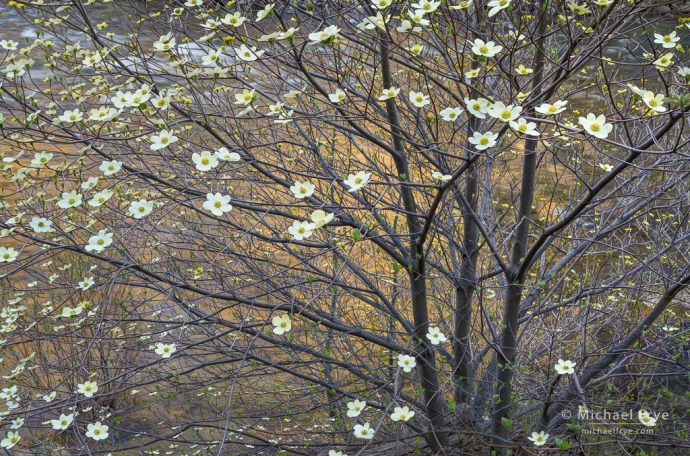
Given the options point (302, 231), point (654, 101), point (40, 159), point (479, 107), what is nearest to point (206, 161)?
point (302, 231)

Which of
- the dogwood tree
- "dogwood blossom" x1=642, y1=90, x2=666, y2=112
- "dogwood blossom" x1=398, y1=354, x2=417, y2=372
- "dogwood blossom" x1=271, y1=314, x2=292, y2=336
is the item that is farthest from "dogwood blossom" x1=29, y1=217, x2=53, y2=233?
"dogwood blossom" x1=642, y1=90, x2=666, y2=112

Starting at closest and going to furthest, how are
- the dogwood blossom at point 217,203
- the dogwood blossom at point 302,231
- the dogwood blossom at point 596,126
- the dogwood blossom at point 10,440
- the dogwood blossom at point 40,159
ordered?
the dogwood blossom at point 596,126
the dogwood blossom at point 302,231
the dogwood blossom at point 217,203
the dogwood blossom at point 40,159
the dogwood blossom at point 10,440

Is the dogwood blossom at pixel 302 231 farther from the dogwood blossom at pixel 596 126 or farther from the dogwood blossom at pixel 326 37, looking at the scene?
the dogwood blossom at pixel 596 126

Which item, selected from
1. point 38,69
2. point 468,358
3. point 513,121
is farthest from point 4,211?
point 38,69

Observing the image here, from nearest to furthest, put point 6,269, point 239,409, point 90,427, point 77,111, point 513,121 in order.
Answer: point 513,121 → point 77,111 → point 90,427 → point 239,409 → point 6,269

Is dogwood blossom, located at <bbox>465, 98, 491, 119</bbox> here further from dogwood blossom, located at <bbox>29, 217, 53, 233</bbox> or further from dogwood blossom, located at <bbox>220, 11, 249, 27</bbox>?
dogwood blossom, located at <bbox>29, 217, 53, 233</bbox>

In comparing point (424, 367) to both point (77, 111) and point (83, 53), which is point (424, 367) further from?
point (83, 53)

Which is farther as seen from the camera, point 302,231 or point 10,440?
point 10,440

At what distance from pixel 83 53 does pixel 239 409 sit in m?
3.02

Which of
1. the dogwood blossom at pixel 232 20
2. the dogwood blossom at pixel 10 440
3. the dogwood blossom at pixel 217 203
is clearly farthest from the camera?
the dogwood blossom at pixel 10 440

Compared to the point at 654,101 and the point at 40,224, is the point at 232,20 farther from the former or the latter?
the point at 654,101

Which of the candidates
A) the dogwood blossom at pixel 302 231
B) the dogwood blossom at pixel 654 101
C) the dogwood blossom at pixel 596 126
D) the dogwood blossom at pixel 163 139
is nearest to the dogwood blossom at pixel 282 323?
the dogwood blossom at pixel 302 231

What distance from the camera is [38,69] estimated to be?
12.1 meters

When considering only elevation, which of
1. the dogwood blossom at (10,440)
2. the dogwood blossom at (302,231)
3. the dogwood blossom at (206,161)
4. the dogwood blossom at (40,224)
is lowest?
the dogwood blossom at (10,440)
